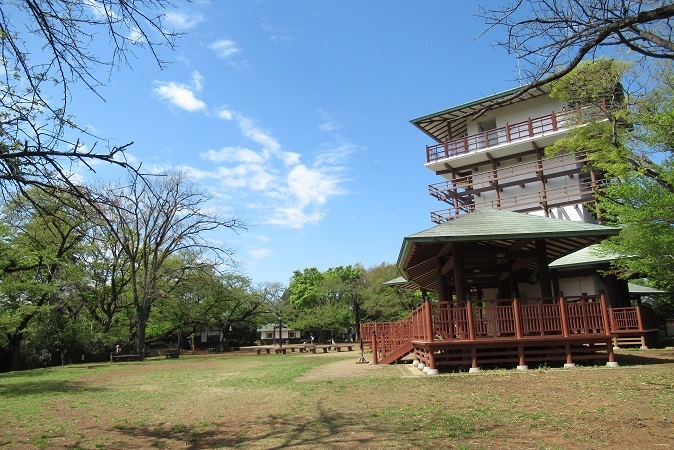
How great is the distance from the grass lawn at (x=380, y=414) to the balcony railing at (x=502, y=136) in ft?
62.8

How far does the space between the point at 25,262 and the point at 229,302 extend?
25.3 meters

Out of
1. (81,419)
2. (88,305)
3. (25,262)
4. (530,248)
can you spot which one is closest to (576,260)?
(530,248)

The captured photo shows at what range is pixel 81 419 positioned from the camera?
9414 mm

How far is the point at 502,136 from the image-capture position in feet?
101

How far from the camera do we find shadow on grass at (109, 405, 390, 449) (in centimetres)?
665

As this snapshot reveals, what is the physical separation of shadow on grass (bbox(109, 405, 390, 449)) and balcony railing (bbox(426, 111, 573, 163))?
2519cm

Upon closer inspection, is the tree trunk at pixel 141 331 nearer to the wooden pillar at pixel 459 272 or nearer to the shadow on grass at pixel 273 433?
the wooden pillar at pixel 459 272

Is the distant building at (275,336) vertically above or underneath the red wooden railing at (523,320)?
underneath

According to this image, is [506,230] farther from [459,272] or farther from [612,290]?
[612,290]

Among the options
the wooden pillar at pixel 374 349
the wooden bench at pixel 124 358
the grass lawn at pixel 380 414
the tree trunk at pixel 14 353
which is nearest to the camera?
the grass lawn at pixel 380 414

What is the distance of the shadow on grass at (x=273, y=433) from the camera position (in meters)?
6.65

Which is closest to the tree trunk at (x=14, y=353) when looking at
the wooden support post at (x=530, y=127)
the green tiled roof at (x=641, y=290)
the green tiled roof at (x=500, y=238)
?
the green tiled roof at (x=500, y=238)

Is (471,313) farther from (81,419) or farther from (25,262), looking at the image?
(25,262)

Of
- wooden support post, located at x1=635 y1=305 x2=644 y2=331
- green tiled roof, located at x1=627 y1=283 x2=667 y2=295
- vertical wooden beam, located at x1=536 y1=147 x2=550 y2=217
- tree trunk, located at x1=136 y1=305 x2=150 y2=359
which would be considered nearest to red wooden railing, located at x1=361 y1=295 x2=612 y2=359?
wooden support post, located at x1=635 y1=305 x2=644 y2=331
